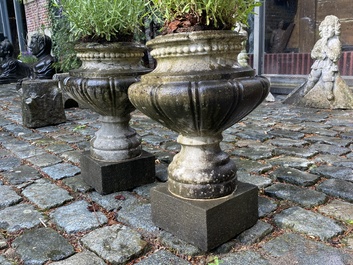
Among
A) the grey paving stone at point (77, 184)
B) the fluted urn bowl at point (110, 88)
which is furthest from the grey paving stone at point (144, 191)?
the grey paving stone at point (77, 184)

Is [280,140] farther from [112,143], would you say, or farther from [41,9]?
[41,9]

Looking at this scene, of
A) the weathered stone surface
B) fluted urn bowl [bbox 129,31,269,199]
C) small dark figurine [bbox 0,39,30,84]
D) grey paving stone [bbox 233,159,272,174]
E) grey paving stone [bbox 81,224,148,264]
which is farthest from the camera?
small dark figurine [bbox 0,39,30,84]

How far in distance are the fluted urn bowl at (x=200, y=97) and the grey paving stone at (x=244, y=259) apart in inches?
11.9

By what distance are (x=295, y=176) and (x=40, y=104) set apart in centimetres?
360

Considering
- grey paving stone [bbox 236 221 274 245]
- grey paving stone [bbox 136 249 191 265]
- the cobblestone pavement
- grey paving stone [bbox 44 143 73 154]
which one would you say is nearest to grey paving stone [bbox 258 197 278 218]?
the cobblestone pavement

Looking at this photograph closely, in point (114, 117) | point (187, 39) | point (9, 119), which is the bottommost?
point (9, 119)

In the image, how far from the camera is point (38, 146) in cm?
380

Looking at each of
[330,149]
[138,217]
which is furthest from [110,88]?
[330,149]

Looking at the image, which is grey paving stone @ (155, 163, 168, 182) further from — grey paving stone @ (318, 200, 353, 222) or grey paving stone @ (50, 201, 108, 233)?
grey paving stone @ (318, 200, 353, 222)

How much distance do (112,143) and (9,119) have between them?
363 cm

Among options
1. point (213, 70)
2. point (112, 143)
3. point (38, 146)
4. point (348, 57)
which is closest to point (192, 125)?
point (213, 70)

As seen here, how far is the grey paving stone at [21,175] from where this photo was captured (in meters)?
2.77

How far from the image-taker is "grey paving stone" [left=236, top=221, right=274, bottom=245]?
1.81 m

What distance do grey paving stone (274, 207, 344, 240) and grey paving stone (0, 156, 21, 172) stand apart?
234cm
